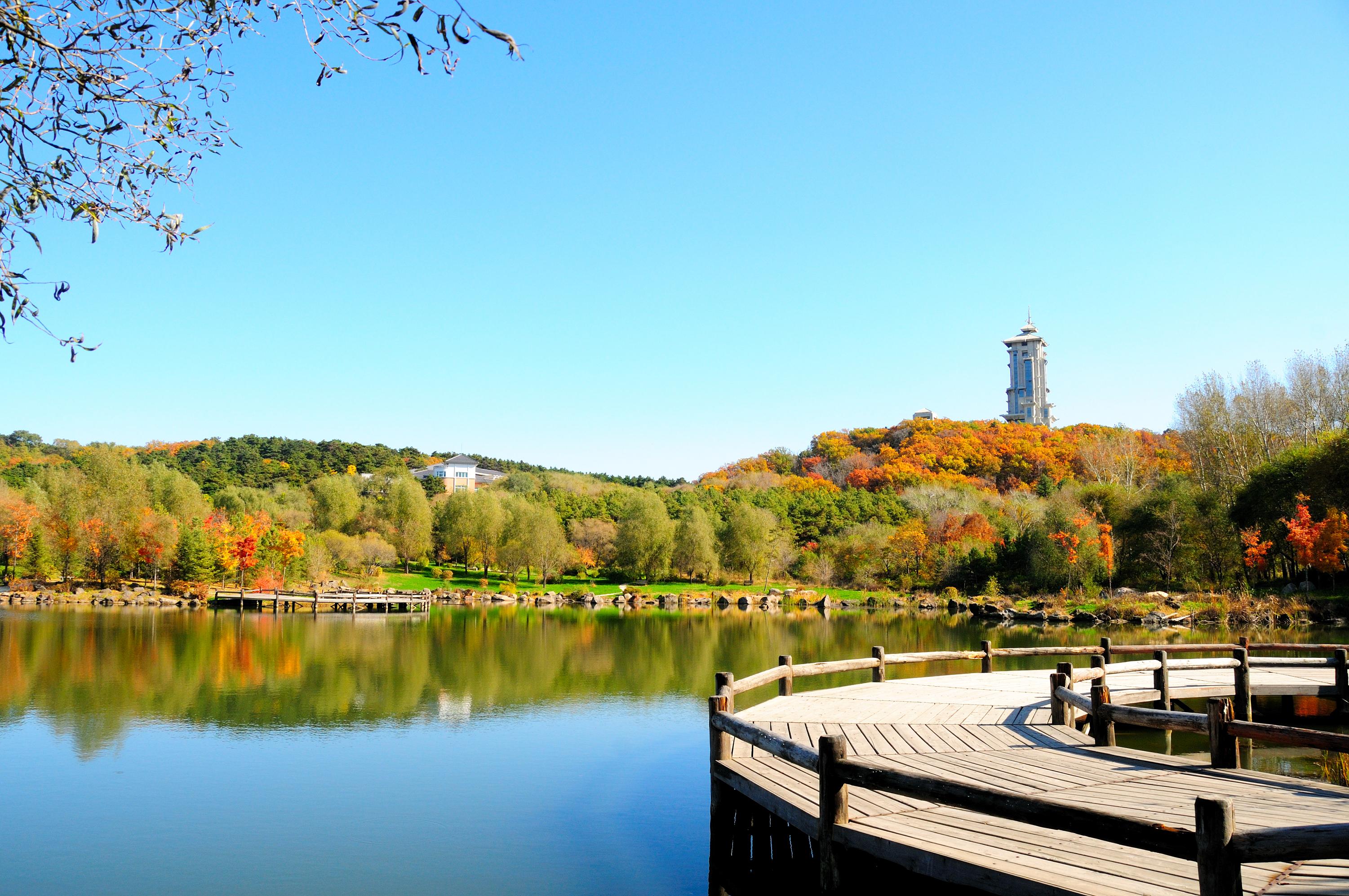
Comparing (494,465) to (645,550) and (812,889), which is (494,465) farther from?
(812,889)

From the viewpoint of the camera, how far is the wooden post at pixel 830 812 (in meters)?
5.88

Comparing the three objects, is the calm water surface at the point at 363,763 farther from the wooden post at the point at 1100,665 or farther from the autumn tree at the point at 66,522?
the autumn tree at the point at 66,522

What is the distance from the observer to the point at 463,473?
119 meters

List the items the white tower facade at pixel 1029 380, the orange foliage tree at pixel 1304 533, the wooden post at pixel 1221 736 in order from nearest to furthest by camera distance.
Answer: the wooden post at pixel 1221 736
the orange foliage tree at pixel 1304 533
the white tower facade at pixel 1029 380

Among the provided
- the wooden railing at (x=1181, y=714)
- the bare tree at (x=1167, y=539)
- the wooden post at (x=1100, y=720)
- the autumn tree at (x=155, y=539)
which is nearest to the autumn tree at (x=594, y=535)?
the autumn tree at (x=155, y=539)

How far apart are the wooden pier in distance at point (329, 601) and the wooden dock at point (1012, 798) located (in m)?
42.7

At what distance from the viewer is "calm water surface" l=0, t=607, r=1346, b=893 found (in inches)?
373

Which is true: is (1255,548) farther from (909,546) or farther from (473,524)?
(473,524)

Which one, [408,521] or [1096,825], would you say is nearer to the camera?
[1096,825]

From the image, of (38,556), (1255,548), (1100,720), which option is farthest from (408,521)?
(1100,720)

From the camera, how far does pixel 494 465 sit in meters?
132

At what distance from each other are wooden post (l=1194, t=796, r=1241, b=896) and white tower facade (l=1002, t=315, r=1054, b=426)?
6029 inches

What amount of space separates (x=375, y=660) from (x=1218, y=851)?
25.9 m

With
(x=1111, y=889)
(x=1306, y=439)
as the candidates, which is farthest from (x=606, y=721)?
(x=1306, y=439)
